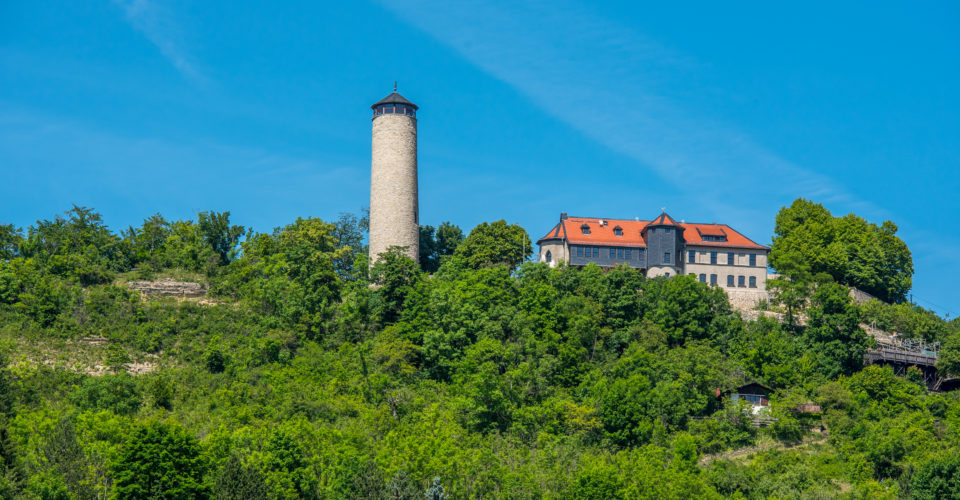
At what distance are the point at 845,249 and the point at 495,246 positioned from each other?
2240 centimetres

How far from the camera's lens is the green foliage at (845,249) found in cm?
7612

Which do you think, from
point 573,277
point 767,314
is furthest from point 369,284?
point 767,314

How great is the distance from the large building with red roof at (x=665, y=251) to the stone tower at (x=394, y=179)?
9.46 m

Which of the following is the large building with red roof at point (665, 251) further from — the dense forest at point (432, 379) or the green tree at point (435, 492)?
the green tree at point (435, 492)

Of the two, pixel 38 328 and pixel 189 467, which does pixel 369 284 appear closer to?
pixel 38 328

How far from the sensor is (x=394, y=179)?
72.8 metres

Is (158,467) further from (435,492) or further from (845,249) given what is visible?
(845,249)

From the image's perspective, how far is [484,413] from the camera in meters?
55.3

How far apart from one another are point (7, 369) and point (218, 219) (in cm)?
2103

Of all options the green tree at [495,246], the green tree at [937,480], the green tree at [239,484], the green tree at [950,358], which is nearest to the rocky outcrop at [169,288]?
the green tree at [495,246]

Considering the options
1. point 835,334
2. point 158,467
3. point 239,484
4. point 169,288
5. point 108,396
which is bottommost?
point 239,484

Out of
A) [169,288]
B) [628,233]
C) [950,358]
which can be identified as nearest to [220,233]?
[169,288]

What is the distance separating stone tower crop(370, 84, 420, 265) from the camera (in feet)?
237

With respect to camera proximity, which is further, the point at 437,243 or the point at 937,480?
the point at 437,243
